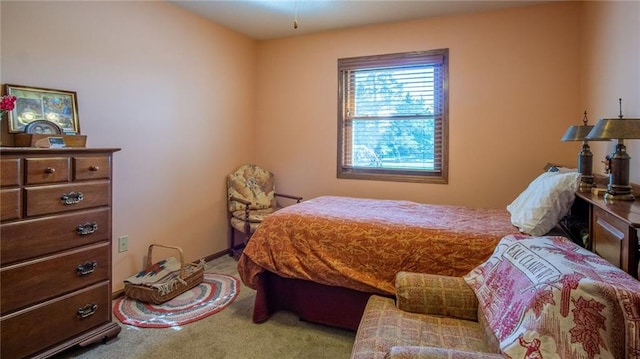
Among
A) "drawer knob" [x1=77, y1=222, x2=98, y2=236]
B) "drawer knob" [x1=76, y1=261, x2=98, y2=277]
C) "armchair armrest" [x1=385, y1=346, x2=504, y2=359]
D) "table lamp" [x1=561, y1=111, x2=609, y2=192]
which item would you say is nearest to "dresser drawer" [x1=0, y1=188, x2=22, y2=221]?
"drawer knob" [x1=77, y1=222, x2=98, y2=236]

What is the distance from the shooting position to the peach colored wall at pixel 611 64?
207 cm

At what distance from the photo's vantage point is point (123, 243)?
281cm

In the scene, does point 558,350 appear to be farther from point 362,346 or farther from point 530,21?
point 530,21

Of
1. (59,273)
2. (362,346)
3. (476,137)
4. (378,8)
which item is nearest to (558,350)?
(362,346)

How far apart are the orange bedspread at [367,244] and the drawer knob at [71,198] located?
3.42ft

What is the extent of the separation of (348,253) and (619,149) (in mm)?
1456

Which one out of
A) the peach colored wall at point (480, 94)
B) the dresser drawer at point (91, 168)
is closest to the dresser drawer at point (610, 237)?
the peach colored wall at point (480, 94)

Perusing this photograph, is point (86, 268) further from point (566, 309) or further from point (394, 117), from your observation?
point (394, 117)

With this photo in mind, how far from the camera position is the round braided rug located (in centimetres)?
240

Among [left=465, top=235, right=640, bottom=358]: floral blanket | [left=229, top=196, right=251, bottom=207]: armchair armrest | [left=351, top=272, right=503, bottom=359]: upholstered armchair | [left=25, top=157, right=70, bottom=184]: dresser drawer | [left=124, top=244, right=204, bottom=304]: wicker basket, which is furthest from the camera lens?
[left=229, top=196, right=251, bottom=207]: armchair armrest

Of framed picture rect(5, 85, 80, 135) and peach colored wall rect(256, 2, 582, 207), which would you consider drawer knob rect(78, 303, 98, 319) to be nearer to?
framed picture rect(5, 85, 80, 135)

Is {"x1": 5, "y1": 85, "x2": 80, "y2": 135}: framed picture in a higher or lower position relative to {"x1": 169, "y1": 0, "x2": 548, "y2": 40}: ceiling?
lower

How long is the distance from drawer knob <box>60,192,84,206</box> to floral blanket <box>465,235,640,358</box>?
214cm

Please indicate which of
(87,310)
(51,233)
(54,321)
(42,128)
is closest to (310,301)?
(87,310)
